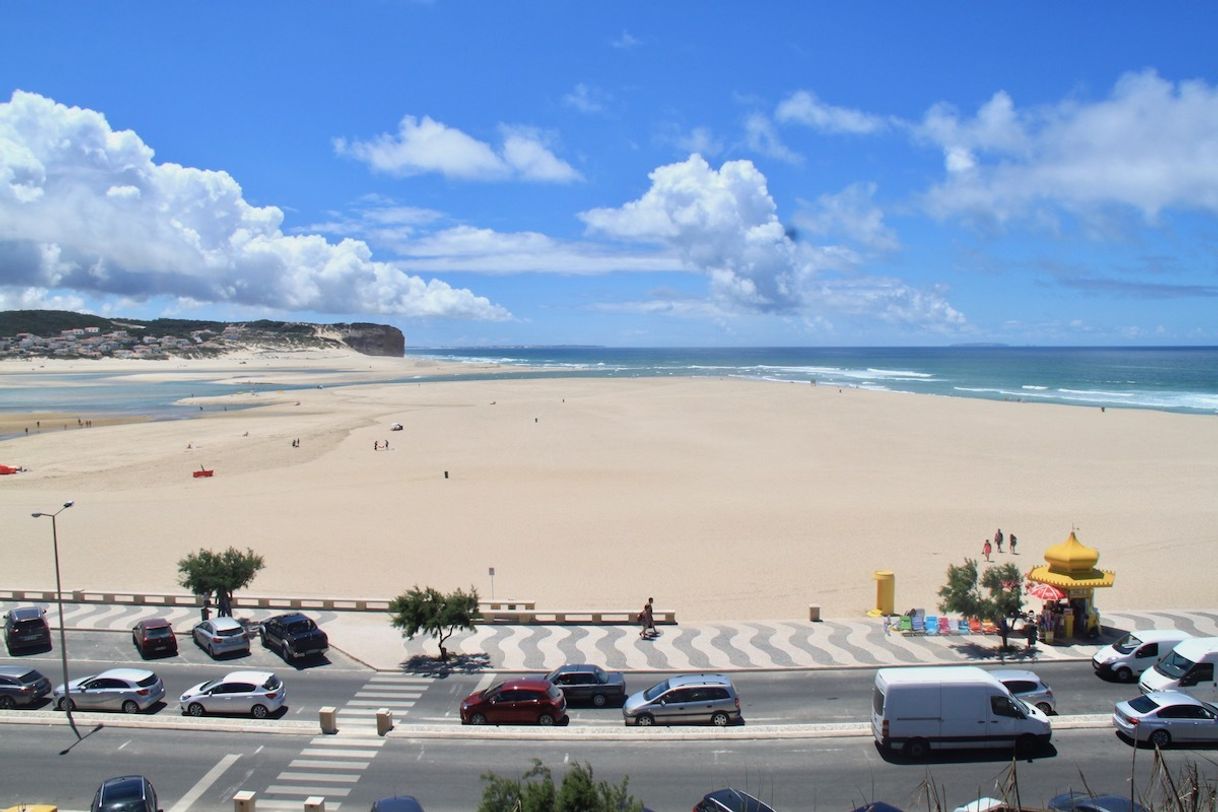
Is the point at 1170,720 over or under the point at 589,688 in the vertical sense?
over

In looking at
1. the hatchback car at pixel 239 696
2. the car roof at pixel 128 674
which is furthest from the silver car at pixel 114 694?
the hatchback car at pixel 239 696

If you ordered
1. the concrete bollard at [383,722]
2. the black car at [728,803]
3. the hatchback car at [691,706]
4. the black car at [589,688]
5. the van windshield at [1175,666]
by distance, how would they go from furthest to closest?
the black car at [589,688] < the van windshield at [1175,666] < the hatchback car at [691,706] < the concrete bollard at [383,722] < the black car at [728,803]

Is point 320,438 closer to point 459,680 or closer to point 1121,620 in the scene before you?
point 459,680

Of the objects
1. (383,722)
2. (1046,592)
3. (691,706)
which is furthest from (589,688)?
(1046,592)

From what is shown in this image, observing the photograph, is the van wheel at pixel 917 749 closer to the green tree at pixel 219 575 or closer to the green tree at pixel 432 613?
the green tree at pixel 432 613

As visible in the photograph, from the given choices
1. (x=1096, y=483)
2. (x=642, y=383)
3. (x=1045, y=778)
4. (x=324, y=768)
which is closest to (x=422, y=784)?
(x=324, y=768)

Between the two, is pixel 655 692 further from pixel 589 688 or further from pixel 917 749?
pixel 917 749
